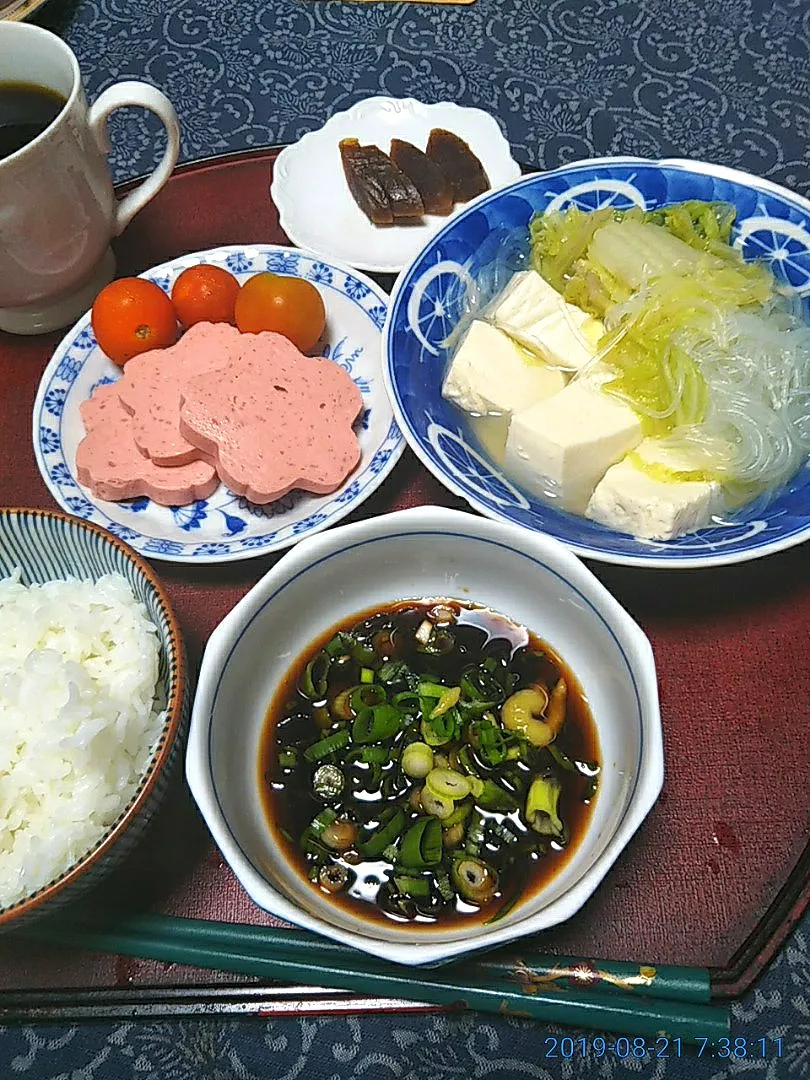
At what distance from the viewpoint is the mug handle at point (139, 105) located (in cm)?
151

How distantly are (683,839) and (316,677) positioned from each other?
0.52 metres

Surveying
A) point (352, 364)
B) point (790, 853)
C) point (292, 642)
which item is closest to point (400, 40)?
point (352, 364)

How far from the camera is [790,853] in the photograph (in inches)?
44.1

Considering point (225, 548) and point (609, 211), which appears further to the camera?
point (609, 211)

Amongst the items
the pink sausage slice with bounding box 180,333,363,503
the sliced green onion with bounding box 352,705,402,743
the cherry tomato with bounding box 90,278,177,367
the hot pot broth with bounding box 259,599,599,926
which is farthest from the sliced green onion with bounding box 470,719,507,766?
the cherry tomato with bounding box 90,278,177,367

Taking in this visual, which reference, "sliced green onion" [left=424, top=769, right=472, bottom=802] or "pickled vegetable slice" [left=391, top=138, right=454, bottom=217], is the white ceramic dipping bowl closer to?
"sliced green onion" [left=424, top=769, right=472, bottom=802]

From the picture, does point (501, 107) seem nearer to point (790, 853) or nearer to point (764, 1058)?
point (790, 853)

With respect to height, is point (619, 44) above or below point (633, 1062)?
above

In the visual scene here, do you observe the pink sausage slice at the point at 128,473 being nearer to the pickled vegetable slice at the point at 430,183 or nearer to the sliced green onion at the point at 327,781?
the sliced green onion at the point at 327,781

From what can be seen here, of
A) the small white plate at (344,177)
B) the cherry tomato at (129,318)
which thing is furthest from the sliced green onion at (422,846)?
the small white plate at (344,177)

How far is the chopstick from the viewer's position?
0.96 metres

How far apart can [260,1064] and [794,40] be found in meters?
2.57

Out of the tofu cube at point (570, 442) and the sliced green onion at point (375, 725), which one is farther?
the tofu cube at point (570, 442)

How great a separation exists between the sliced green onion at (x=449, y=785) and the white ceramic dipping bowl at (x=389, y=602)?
0.48 feet
